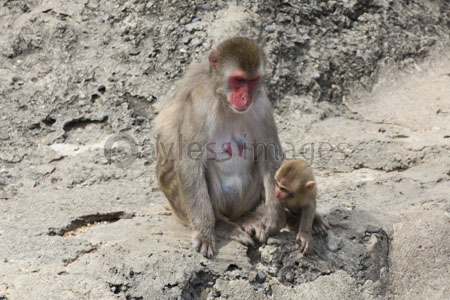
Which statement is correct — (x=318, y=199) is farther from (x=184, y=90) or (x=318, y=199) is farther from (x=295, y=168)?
(x=184, y=90)

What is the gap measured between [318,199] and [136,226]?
5.67 feet

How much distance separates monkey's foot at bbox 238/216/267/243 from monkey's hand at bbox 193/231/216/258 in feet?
1.07

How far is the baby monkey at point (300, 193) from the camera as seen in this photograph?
4.63 meters

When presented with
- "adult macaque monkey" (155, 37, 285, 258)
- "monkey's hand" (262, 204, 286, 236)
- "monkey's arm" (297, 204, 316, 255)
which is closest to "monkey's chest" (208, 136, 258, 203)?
"adult macaque monkey" (155, 37, 285, 258)

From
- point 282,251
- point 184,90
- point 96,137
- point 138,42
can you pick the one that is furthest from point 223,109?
point 138,42

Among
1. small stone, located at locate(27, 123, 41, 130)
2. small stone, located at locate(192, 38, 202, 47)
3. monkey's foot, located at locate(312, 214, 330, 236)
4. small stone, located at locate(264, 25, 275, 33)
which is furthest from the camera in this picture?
small stone, located at locate(264, 25, 275, 33)

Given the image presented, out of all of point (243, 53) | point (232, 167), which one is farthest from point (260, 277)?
point (243, 53)

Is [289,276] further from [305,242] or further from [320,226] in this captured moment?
[320,226]

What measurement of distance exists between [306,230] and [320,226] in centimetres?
28

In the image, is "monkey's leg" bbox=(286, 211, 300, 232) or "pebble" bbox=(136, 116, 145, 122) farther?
"pebble" bbox=(136, 116, 145, 122)

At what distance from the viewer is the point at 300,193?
4.65 metres

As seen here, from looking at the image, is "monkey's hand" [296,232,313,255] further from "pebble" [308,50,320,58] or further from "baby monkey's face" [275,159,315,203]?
"pebble" [308,50,320,58]

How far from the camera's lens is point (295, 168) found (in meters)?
4.71

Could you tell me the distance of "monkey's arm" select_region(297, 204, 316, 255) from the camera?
15.2ft
